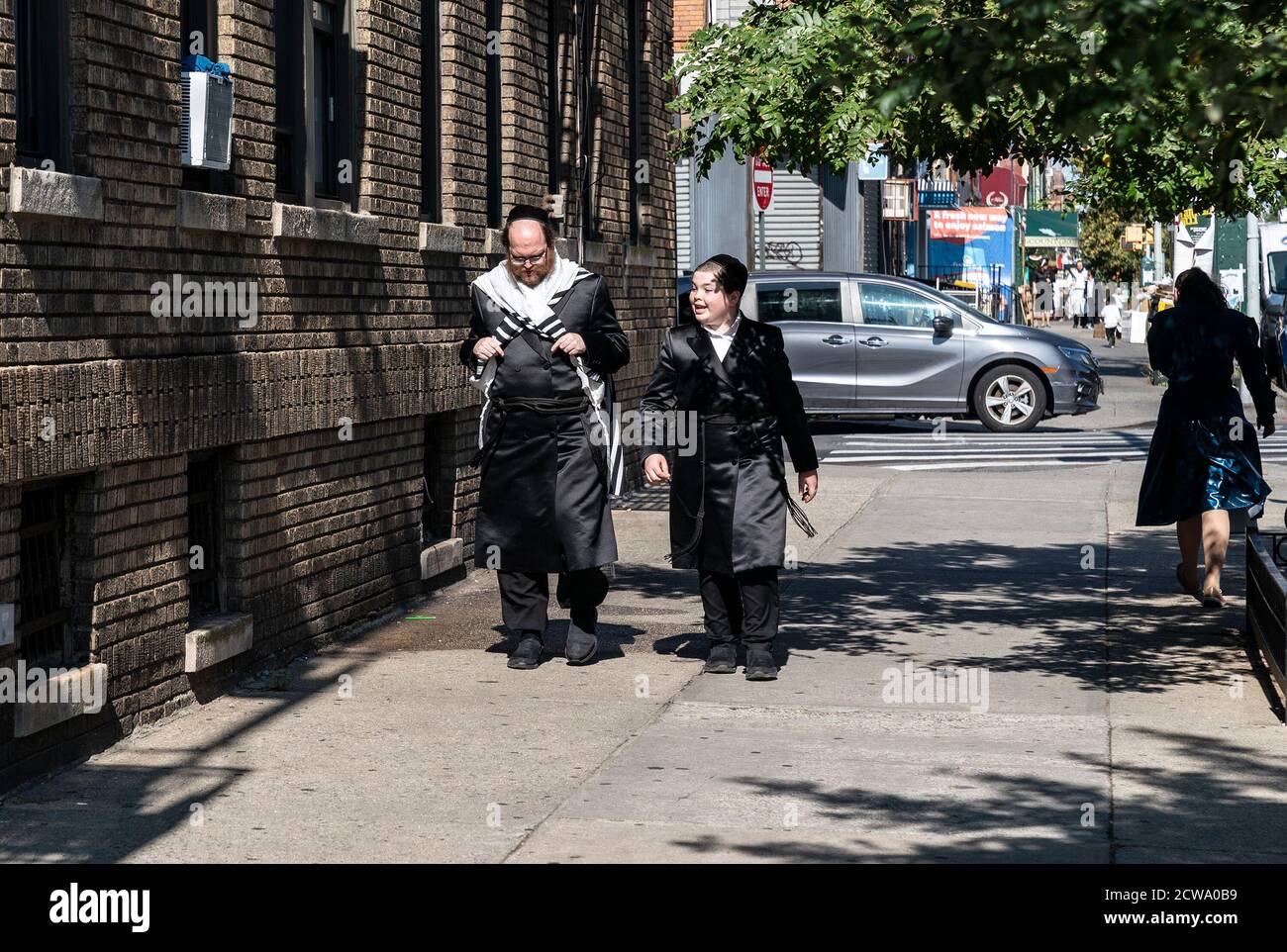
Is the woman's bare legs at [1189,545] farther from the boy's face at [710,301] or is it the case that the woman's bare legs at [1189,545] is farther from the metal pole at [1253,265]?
the metal pole at [1253,265]

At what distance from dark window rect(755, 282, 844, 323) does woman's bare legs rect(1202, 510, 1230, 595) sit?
12844mm

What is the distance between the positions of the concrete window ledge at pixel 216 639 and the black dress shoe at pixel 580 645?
1.45m

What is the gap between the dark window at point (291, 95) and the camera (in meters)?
9.39

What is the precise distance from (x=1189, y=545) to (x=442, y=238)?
14.3ft

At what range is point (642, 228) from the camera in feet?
57.5

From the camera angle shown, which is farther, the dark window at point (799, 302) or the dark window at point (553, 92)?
the dark window at point (799, 302)

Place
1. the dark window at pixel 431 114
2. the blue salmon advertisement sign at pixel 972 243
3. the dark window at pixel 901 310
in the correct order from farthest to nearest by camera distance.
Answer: the blue salmon advertisement sign at pixel 972 243
the dark window at pixel 901 310
the dark window at pixel 431 114

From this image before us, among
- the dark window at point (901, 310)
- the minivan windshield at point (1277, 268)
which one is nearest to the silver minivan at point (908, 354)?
the dark window at point (901, 310)

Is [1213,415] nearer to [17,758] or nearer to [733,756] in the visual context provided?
[733,756]

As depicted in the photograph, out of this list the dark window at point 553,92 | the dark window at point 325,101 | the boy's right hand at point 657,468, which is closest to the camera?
the boy's right hand at point 657,468

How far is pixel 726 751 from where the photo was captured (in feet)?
24.3

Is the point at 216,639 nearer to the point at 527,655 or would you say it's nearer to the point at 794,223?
the point at 527,655

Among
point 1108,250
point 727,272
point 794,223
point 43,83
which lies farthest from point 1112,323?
point 43,83
